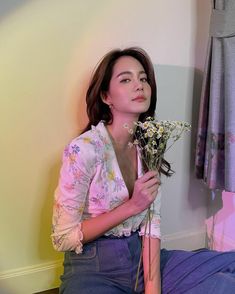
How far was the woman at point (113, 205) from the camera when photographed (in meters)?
1.22

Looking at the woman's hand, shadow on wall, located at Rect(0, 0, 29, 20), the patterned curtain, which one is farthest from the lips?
shadow on wall, located at Rect(0, 0, 29, 20)

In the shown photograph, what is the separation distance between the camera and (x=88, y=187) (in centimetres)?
126

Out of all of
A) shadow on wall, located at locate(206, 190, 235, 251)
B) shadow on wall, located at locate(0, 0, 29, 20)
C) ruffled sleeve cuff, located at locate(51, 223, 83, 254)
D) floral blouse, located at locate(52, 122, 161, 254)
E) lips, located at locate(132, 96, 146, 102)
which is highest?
shadow on wall, located at locate(0, 0, 29, 20)

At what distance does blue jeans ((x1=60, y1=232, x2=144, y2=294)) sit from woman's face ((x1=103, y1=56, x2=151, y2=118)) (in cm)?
47

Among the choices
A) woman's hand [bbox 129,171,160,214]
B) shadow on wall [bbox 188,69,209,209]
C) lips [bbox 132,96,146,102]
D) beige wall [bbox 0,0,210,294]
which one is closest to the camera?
woman's hand [bbox 129,171,160,214]

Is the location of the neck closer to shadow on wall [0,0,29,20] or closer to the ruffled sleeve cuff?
the ruffled sleeve cuff

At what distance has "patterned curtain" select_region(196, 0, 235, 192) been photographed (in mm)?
1516

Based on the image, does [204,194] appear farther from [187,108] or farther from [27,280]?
[27,280]

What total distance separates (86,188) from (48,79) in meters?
0.50

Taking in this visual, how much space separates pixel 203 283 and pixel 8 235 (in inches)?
32.2

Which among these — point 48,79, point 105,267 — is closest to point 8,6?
point 48,79

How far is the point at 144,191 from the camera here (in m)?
1.18

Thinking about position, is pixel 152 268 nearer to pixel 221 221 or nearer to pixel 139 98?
pixel 139 98

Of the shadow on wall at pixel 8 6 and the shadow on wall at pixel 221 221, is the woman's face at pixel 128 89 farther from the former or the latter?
the shadow on wall at pixel 221 221
